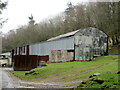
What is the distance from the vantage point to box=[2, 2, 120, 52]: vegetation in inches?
1614

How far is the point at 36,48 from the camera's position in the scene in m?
40.0

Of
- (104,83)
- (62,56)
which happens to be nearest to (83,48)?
(62,56)

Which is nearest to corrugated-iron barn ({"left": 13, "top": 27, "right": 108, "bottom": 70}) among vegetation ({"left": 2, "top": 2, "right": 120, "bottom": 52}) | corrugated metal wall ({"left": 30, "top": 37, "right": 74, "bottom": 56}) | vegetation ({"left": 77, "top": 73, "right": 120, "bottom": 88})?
corrugated metal wall ({"left": 30, "top": 37, "right": 74, "bottom": 56})

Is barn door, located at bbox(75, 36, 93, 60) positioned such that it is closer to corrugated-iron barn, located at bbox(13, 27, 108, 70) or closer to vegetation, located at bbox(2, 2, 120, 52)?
corrugated-iron barn, located at bbox(13, 27, 108, 70)

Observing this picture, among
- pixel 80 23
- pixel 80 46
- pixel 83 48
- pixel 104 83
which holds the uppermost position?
pixel 80 23

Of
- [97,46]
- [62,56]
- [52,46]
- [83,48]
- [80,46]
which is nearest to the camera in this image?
[62,56]

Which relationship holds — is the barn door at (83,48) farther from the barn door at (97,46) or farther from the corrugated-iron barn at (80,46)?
the barn door at (97,46)

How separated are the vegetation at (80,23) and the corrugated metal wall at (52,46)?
10851mm

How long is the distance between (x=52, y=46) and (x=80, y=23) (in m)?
16.2

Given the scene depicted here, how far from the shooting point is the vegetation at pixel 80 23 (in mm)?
41000

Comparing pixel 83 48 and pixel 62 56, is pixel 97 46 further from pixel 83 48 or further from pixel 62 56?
pixel 62 56

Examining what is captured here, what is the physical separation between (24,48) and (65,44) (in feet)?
43.0

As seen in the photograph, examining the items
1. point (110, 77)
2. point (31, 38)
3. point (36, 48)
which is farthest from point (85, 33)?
point (31, 38)

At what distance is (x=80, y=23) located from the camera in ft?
166
